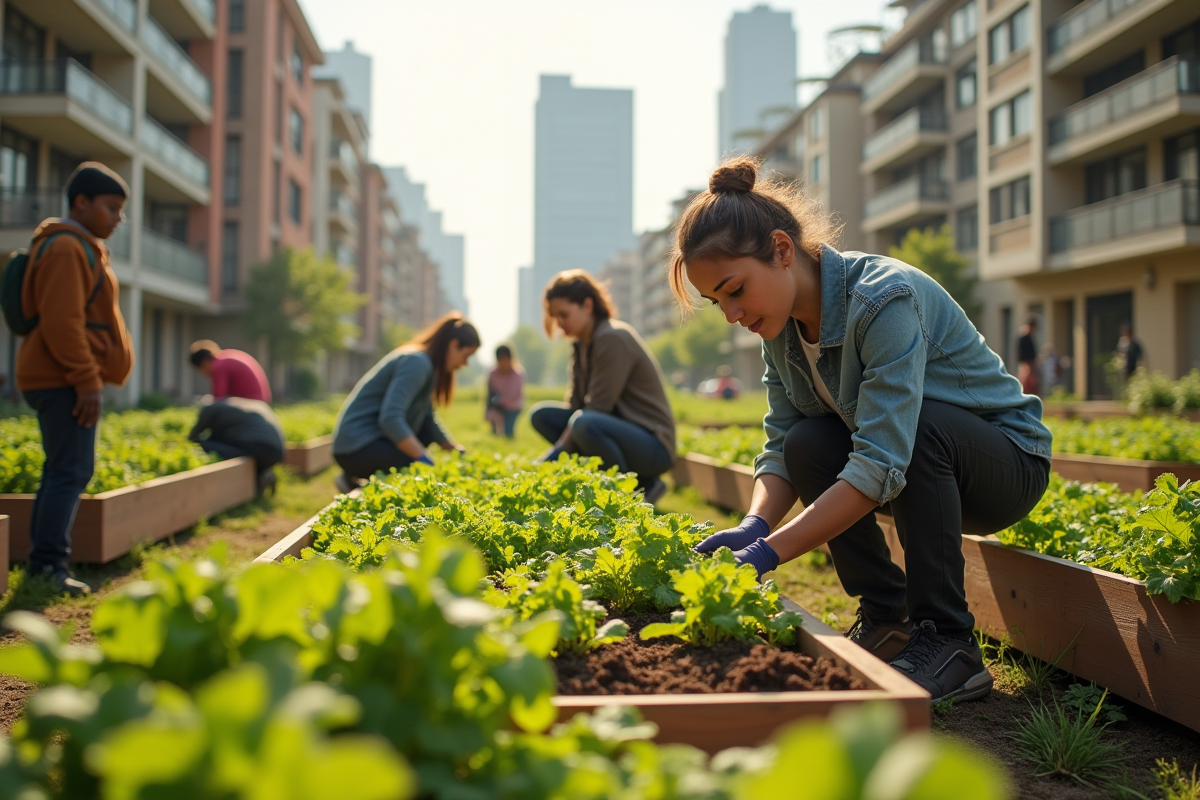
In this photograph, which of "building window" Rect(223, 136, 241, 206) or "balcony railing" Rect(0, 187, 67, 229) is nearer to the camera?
"balcony railing" Rect(0, 187, 67, 229)

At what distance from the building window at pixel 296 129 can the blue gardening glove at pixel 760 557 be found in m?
39.1

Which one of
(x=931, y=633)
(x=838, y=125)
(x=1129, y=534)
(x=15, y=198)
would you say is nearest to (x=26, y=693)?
(x=931, y=633)

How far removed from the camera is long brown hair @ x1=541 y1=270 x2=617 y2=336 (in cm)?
606

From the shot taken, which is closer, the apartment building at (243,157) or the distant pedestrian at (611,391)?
the distant pedestrian at (611,391)

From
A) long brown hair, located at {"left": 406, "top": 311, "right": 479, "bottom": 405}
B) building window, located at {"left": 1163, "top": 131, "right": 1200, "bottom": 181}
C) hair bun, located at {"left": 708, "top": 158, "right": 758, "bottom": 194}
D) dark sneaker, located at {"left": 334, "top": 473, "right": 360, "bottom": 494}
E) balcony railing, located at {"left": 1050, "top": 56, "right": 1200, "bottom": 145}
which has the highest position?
balcony railing, located at {"left": 1050, "top": 56, "right": 1200, "bottom": 145}

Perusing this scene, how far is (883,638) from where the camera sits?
3.23 m

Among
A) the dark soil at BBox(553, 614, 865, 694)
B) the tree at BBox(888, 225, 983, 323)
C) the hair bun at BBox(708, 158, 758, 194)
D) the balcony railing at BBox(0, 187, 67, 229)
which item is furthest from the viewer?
the tree at BBox(888, 225, 983, 323)

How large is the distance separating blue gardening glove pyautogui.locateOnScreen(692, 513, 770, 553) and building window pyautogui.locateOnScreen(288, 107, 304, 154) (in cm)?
3879

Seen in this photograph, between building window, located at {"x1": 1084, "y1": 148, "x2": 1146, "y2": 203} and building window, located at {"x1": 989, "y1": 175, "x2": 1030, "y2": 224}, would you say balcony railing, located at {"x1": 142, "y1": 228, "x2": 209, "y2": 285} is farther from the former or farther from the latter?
building window, located at {"x1": 1084, "y1": 148, "x2": 1146, "y2": 203}

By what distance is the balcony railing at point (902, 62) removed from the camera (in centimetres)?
3488

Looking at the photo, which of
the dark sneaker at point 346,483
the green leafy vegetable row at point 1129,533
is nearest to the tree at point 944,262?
the dark sneaker at point 346,483

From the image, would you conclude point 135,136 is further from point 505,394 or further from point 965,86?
point 965,86

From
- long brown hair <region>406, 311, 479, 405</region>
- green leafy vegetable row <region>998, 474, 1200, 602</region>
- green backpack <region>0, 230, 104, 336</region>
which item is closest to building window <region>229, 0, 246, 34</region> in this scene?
long brown hair <region>406, 311, 479, 405</region>

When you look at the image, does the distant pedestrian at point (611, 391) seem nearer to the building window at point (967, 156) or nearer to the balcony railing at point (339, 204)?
the building window at point (967, 156)
